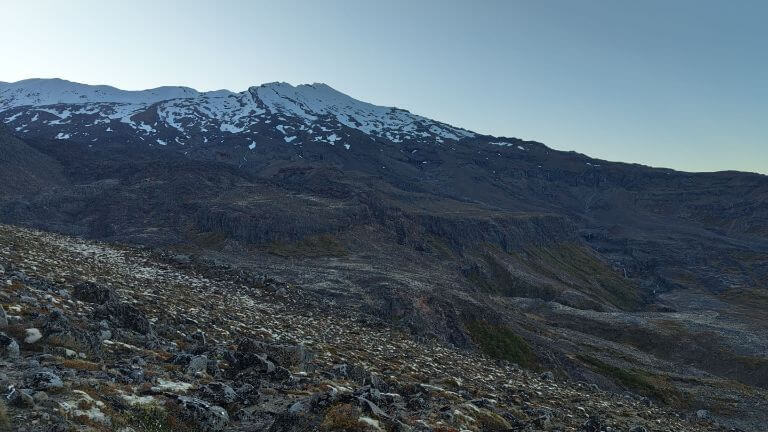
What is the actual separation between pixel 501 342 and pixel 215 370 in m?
68.9

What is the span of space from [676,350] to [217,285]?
352 ft

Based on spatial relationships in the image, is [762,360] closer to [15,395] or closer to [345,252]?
[345,252]

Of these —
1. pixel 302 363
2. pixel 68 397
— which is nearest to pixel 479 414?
pixel 302 363

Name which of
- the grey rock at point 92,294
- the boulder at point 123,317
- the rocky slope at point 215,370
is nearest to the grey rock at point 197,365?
the rocky slope at point 215,370

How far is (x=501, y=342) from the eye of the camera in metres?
80.0

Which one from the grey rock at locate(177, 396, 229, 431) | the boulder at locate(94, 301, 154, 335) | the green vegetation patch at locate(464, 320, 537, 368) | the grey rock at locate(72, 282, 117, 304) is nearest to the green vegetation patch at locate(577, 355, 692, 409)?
the green vegetation patch at locate(464, 320, 537, 368)

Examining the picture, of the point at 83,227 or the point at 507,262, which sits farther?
the point at 507,262

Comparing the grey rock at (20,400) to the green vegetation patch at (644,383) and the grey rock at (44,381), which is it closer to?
the grey rock at (44,381)

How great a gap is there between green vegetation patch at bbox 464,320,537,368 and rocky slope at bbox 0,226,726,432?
35.2 metres

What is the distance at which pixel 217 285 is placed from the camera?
154 feet

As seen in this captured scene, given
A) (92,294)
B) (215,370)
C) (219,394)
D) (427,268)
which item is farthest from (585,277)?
(219,394)

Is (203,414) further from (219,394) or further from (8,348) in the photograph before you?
(8,348)

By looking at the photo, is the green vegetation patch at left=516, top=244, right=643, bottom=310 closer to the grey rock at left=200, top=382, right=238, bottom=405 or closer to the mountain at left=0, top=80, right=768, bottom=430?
the mountain at left=0, top=80, right=768, bottom=430

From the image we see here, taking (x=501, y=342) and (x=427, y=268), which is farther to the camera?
(x=427, y=268)
